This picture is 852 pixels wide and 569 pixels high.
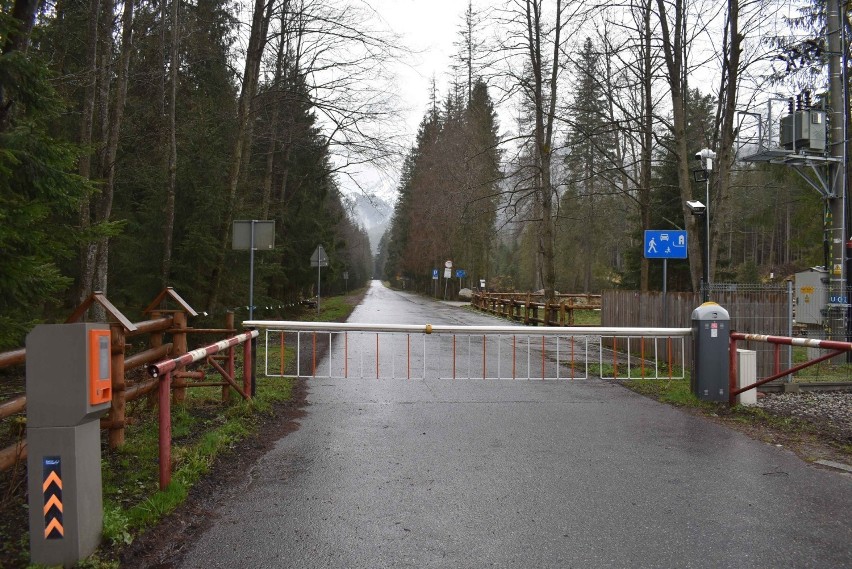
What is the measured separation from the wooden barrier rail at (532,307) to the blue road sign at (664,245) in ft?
27.6

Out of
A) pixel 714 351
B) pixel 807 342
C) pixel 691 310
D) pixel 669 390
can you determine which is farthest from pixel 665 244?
pixel 807 342

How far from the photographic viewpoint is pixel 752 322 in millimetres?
11820

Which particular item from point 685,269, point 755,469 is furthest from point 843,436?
point 685,269

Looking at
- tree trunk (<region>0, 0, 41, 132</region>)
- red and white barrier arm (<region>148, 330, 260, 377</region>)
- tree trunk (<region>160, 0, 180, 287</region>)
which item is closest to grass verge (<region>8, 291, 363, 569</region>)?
red and white barrier arm (<region>148, 330, 260, 377</region>)

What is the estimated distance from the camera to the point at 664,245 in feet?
47.6

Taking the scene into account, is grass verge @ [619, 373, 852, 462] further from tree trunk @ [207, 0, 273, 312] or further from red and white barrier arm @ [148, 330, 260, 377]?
tree trunk @ [207, 0, 273, 312]

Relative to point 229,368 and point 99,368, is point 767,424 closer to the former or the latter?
point 229,368

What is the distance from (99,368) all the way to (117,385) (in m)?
2.38

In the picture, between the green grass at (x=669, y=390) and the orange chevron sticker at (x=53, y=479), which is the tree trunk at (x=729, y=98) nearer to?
the green grass at (x=669, y=390)

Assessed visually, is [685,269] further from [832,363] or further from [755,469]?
[755,469]

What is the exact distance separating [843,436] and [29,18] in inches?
387

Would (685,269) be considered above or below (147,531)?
above

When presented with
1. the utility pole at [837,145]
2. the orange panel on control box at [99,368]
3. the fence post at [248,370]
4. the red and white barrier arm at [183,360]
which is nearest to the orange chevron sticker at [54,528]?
the orange panel on control box at [99,368]

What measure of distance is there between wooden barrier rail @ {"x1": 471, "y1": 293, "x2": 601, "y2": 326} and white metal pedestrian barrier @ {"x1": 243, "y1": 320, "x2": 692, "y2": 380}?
484cm
